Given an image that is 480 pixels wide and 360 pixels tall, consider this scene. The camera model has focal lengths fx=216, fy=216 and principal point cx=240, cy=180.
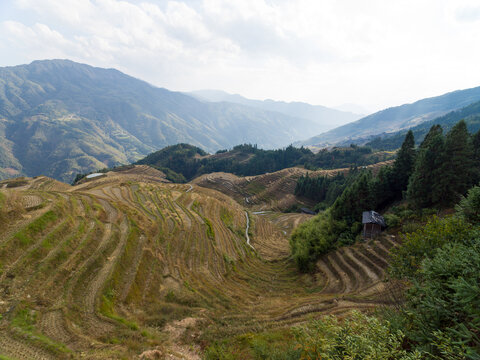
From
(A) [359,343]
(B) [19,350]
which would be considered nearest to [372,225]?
(A) [359,343]

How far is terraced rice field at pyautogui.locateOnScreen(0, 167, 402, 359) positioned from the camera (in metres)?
12.5

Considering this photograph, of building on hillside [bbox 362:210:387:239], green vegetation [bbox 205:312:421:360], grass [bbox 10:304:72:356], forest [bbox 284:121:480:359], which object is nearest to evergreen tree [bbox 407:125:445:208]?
forest [bbox 284:121:480:359]

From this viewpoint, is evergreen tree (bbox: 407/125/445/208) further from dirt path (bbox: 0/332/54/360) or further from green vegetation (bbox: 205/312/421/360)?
dirt path (bbox: 0/332/54/360)

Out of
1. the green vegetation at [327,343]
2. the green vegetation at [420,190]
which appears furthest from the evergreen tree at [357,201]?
the green vegetation at [327,343]

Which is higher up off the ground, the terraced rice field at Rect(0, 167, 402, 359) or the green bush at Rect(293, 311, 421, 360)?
the green bush at Rect(293, 311, 421, 360)

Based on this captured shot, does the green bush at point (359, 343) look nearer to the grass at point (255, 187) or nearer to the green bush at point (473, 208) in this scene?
the green bush at point (473, 208)

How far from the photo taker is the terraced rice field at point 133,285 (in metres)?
12.5

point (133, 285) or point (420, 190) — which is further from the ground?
point (420, 190)

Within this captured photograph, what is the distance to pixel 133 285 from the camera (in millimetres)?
19016

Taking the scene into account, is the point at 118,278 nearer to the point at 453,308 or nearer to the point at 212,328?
the point at 212,328

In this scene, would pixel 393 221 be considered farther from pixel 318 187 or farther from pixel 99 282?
pixel 318 187

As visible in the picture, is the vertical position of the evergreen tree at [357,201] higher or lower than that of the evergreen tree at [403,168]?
lower

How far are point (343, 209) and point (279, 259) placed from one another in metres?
15.5

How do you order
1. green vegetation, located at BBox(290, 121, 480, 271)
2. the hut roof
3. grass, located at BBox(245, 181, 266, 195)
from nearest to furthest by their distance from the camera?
1. green vegetation, located at BBox(290, 121, 480, 271)
2. the hut roof
3. grass, located at BBox(245, 181, 266, 195)
